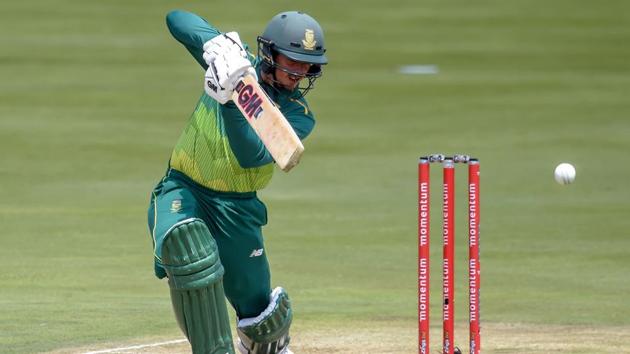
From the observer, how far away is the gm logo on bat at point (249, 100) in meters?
5.77

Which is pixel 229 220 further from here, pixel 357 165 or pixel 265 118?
pixel 357 165

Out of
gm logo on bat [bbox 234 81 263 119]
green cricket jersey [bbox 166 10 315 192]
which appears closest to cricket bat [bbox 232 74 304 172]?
gm logo on bat [bbox 234 81 263 119]

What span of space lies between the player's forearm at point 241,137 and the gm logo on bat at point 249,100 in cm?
10

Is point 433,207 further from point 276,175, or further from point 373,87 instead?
point 373,87

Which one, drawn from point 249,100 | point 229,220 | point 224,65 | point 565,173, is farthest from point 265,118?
point 565,173

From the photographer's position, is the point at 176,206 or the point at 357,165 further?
the point at 357,165

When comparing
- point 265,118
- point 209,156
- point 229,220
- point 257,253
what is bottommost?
point 257,253

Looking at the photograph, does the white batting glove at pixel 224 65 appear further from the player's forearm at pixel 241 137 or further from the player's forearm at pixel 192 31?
the player's forearm at pixel 192 31

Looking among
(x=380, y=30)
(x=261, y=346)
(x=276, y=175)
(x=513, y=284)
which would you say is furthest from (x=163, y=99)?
(x=261, y=346)

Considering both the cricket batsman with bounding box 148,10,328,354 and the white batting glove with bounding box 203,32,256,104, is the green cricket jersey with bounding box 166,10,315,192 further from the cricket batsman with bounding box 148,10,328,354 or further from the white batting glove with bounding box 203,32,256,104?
the white batting glove with bounding box 203,32,256,104

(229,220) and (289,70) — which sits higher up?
(289,70)

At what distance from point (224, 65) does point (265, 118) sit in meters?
0.27

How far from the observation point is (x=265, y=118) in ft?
19.0

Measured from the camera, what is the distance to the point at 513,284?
1018cm
